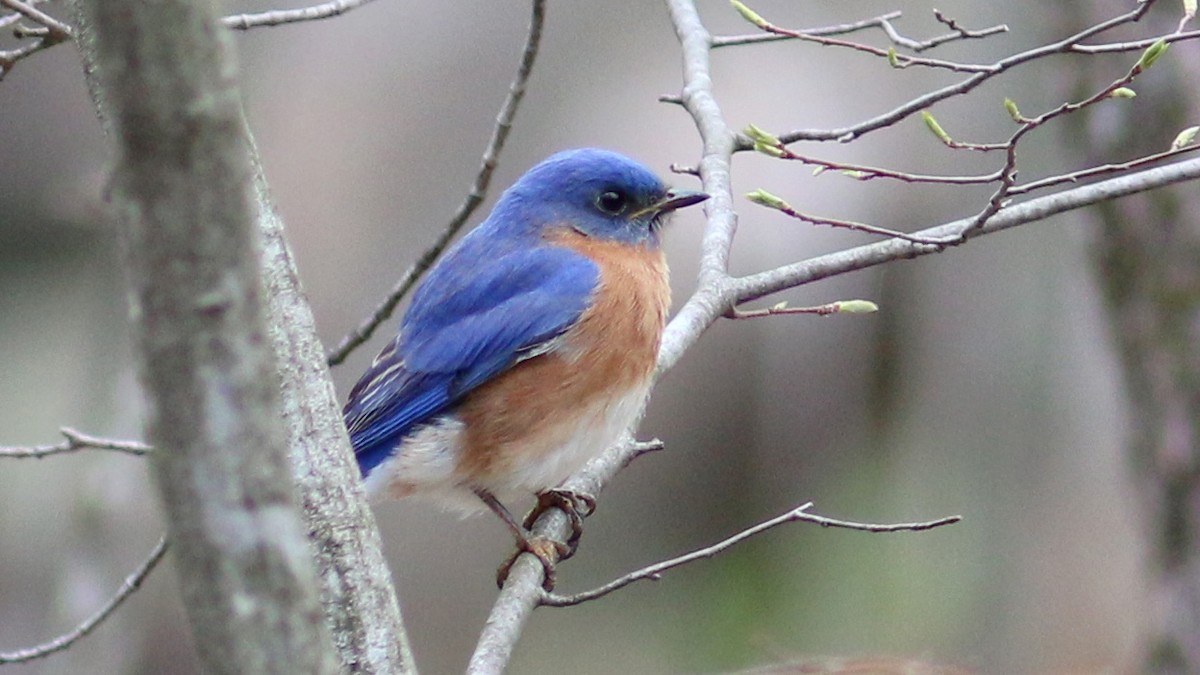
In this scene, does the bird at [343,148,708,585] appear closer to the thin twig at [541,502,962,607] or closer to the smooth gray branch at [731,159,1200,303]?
the smooth gray branch at [731,159,1200,303]

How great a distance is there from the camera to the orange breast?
407cm

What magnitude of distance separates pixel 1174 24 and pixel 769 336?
405cm

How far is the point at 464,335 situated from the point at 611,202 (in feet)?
2.26

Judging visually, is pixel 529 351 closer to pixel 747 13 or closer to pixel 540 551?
pixel 540 551

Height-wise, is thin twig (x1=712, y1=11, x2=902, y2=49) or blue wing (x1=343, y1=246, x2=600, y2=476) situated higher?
thin twig (x1=712, y1=11, x2=902, y2=49)

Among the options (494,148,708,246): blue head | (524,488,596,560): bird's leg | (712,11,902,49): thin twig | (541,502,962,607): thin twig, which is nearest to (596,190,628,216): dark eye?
(494,148,708,246): blue head

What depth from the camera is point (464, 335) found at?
171 inches

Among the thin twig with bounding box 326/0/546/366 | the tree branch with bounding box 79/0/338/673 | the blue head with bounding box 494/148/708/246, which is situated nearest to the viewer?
the tree branch with bounding box 79/0/338/673

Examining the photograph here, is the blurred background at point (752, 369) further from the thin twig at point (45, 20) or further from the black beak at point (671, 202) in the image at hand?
the thin twig at point (45, 20)

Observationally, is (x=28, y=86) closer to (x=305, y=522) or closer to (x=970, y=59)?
(x=970, y=59)

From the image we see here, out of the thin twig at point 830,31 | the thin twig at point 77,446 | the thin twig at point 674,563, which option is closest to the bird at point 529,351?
the thin twig at point 830,31

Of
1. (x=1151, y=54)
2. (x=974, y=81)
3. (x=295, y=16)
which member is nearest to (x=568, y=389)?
(x=295, y=16)

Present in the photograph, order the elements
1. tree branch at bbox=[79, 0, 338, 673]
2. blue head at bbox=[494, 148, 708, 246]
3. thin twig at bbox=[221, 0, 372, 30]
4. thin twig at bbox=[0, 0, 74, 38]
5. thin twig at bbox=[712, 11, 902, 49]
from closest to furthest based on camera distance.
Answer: tree branch at bbox=[79, 0, 338, 673] < thin twig at bbox=[0, 0, 74, 38] < thin twig at bbox=[221, 0, 372, 30] < thin twig at bbox=[712, 11, 902, 49] < blue head at bbox=[494, 148, 708, 246]

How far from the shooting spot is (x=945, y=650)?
308 inches
